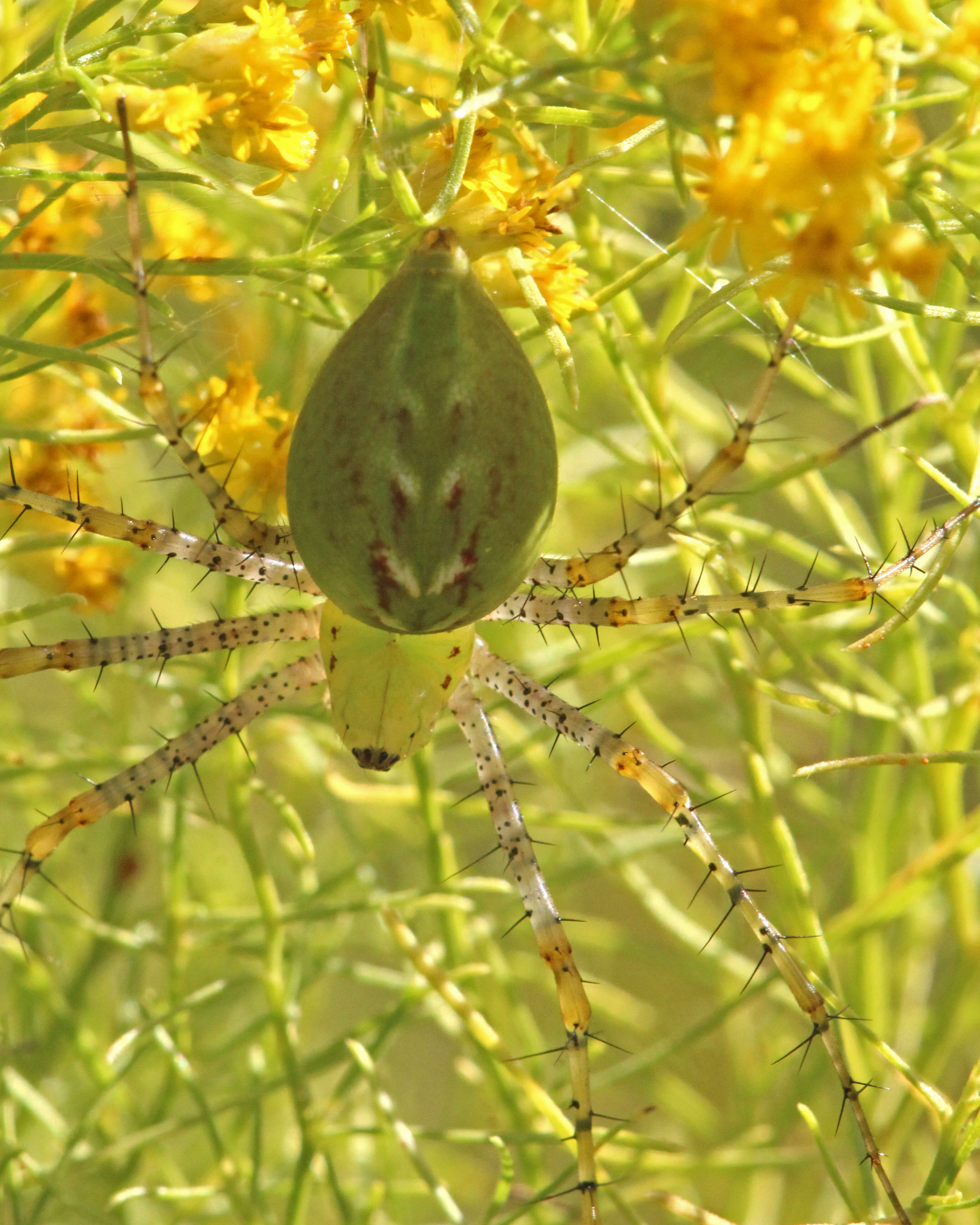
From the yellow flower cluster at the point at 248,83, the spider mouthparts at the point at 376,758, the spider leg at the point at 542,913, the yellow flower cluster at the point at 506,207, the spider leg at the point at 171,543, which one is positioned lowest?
the spider leg at the point at 542,913

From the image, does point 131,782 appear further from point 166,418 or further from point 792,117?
point 792,117

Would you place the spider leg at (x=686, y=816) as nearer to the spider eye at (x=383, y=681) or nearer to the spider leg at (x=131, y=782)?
the spider eye at (x=383, y=681)

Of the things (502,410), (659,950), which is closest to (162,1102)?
(659,950)

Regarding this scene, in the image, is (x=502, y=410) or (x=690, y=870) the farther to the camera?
(x=690, y=870)

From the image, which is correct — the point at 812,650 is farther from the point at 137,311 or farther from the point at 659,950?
the point at 137,311

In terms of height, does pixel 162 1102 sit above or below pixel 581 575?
below

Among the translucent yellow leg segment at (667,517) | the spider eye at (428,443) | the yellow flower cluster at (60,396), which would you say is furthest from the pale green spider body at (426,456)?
the yellow flower cluster at (60,396)
